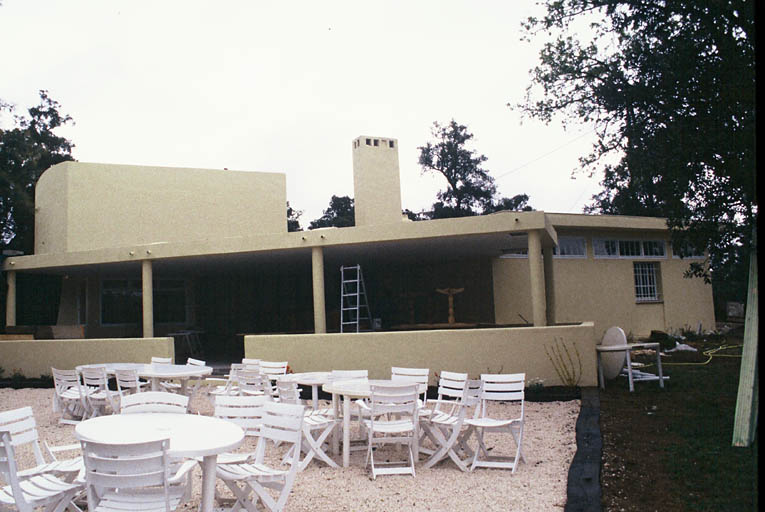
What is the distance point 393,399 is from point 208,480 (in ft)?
7.99

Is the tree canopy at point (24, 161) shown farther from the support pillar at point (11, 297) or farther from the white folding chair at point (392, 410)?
the white folding chair at point (392, 410)

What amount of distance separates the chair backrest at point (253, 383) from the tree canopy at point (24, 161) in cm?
1296

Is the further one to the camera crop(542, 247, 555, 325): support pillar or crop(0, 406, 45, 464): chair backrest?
crop(542, 247, 555, 325): support pillar

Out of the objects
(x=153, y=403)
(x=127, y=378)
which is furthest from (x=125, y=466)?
(x=127, y=378)

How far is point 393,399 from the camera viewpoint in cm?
595

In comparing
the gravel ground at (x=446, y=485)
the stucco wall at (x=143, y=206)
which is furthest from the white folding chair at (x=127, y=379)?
the stucco wall at (x=143, y=206)

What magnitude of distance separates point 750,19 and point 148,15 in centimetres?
966

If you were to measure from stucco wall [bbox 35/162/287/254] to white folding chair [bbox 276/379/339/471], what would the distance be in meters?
11.7

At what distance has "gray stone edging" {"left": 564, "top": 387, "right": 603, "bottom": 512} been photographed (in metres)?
4.83

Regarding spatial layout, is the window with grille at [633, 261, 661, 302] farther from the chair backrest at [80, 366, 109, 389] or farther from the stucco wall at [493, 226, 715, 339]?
the chair backrest at [80, 366, 109, 389]

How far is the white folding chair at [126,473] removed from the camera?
3348 mm

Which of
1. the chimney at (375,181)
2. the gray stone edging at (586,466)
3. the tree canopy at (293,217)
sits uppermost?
the tree canopy at (293,217)

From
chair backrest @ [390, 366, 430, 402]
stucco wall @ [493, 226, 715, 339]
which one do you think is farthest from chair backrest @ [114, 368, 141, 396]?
stucco wall @ [493, 226, 715, 339]

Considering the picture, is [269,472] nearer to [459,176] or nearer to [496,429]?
[496,429]
